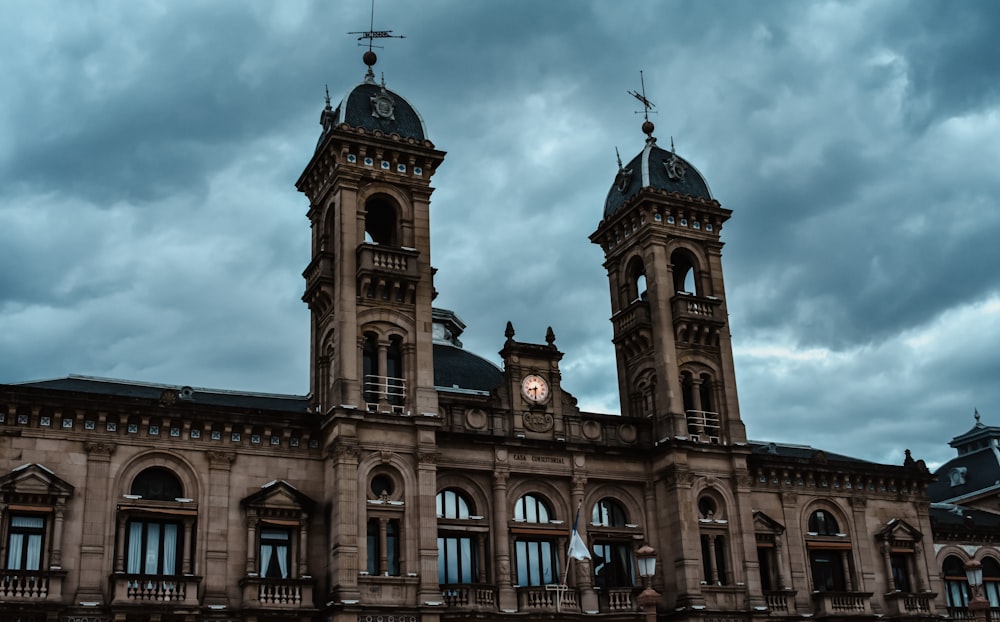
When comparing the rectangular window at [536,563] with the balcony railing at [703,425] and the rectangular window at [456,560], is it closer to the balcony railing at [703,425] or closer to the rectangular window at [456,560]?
the rectangular window at [456,560]

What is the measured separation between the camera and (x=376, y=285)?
5059 centimetres

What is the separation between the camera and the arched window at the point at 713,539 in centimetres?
5366

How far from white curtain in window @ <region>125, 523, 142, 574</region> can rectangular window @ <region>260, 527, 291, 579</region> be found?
4.82 meters

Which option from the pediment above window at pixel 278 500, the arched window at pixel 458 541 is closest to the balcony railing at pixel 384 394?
the arched window at pixel 458 541

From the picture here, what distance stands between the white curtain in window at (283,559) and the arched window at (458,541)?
695 centimetres

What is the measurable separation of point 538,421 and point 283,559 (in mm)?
13868

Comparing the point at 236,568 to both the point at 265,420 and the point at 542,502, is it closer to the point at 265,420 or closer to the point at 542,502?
the point at 265,420

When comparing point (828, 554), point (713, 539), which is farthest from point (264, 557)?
point (828, 554)

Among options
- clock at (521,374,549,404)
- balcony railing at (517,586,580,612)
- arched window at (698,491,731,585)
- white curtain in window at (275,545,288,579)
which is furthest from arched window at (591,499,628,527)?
white curtain in window at (275,545,288,579)

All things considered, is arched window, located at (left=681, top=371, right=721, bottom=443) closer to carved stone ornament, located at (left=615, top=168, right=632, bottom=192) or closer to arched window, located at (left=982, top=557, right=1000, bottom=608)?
carved stone ornament, located at (left=615, top=168, right=632, bottom=192)

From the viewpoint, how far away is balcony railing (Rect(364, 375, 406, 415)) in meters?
49.2

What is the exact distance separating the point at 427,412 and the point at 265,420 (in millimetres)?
7039

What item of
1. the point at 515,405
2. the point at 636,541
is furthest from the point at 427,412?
the point at 636,541

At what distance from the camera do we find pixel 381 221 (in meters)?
58.2
